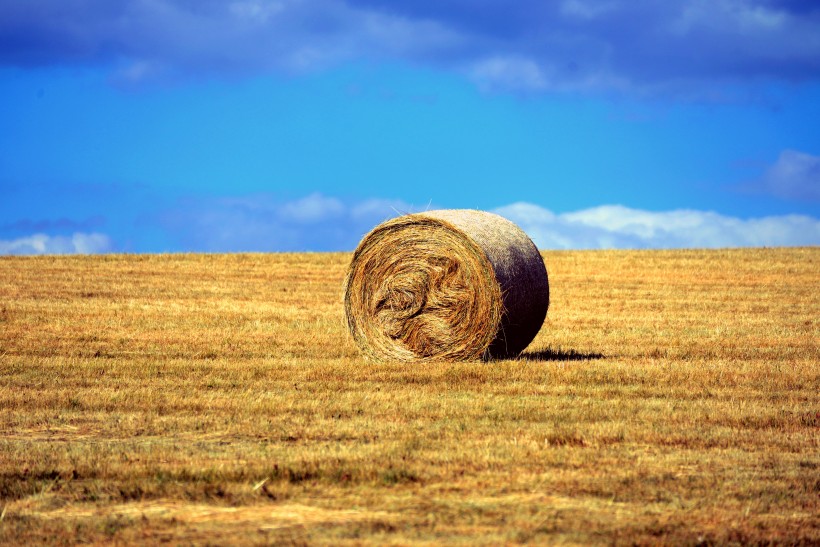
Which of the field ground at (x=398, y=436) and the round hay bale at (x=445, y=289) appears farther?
the round hay bale at (x=445, y=289)

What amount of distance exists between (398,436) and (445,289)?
20.3ft

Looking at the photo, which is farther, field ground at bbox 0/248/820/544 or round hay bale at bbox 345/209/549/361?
round hay bale at bbox 345/209/549/361

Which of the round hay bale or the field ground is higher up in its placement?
the round hay bale

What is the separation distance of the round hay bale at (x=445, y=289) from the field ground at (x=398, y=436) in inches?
23.7

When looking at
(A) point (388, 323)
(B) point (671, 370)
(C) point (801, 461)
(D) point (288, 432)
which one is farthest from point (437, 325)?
(C) point (801, 461)

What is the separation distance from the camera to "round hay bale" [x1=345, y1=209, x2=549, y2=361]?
14.4 m

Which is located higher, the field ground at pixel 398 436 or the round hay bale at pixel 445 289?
the round hay bale at pixel 445 289

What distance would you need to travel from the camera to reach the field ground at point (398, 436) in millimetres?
6312

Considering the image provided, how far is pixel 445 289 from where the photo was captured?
1473 centimetres

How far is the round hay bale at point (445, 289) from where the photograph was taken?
14.4 meters

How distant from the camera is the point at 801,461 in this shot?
805 centimetres

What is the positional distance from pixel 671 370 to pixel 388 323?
400cm

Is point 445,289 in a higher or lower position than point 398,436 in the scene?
higher

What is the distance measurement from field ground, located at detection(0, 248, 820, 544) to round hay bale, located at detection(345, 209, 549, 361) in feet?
1.97
